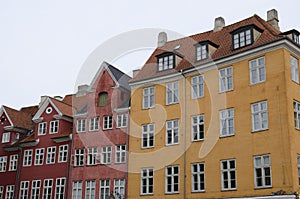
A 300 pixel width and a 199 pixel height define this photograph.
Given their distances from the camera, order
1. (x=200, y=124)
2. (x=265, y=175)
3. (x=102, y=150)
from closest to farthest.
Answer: (x=265, y=175)
(x=200, y=124)
(x=102, y=150)

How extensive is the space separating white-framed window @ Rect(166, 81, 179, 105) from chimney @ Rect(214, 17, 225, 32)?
6.92m

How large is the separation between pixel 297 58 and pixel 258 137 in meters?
6.71

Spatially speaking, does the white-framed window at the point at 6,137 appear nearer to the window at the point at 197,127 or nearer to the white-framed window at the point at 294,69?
the window at the point at 197,127

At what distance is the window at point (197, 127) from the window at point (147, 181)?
15.7ft

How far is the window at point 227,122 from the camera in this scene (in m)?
33.0

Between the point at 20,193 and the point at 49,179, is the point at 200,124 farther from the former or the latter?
the point at 20,193

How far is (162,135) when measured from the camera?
1452 inches

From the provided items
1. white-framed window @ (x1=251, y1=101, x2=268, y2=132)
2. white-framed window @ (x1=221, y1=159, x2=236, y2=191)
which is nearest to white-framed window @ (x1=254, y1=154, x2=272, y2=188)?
white-framed window @ (x1=221, y1=159, x2=236, y2=191)

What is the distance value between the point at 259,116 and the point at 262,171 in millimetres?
3822

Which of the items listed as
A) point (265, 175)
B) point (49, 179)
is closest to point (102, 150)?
point (49, 179)

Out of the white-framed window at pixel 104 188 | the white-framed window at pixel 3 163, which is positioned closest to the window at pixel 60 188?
the white-framed window at pixel 104 188

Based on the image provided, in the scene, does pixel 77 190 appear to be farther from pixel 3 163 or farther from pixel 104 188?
pixel 3 163

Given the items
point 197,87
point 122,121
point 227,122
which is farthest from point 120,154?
point 227,122

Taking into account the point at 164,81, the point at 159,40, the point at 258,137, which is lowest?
the point at 258,137
